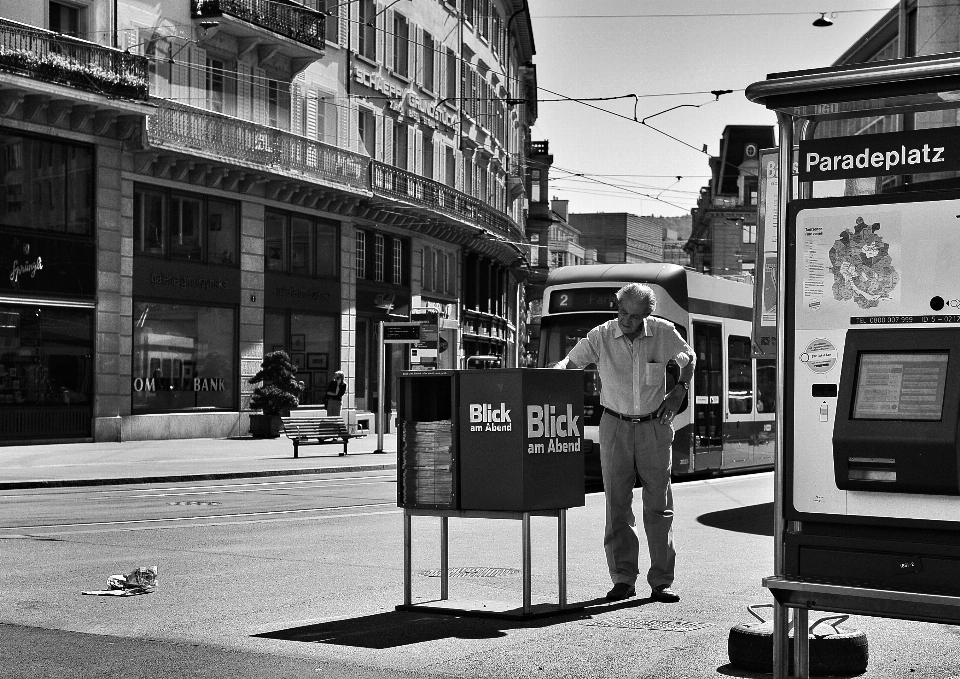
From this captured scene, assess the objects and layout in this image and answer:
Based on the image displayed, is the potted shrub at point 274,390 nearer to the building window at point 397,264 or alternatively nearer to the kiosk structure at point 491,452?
the building window at point 397,264

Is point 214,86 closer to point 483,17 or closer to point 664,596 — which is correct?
point 483,17

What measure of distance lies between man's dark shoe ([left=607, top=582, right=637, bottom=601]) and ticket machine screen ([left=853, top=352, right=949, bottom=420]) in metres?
3.31

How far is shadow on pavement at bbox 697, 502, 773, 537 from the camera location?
43.3 ft

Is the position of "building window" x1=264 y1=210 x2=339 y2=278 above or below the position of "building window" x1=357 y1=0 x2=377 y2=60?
below

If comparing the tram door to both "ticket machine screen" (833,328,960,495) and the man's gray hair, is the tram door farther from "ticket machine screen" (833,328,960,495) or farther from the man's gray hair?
"ticket machine screen" (833,328,960,495)

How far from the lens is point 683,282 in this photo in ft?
64.7

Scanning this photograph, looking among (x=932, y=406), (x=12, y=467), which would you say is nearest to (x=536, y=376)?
(x=932, y=406)

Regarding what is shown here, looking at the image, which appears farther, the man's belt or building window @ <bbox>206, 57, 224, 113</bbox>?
building window @ <bbox>206, 57, 224, 113</bbox>

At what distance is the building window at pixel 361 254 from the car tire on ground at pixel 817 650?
3437 centimetres

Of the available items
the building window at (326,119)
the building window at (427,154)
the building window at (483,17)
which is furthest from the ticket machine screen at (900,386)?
the building window at (483,17)

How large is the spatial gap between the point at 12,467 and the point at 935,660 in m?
18.8

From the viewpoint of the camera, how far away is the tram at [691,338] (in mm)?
19516

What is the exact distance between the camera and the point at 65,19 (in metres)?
29.8

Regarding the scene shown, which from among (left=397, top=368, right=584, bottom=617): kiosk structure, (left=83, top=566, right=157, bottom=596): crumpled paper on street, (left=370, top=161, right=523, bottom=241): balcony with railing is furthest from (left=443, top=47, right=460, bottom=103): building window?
(left=397, top=368, right=584, bottom=617): kiosk structure
